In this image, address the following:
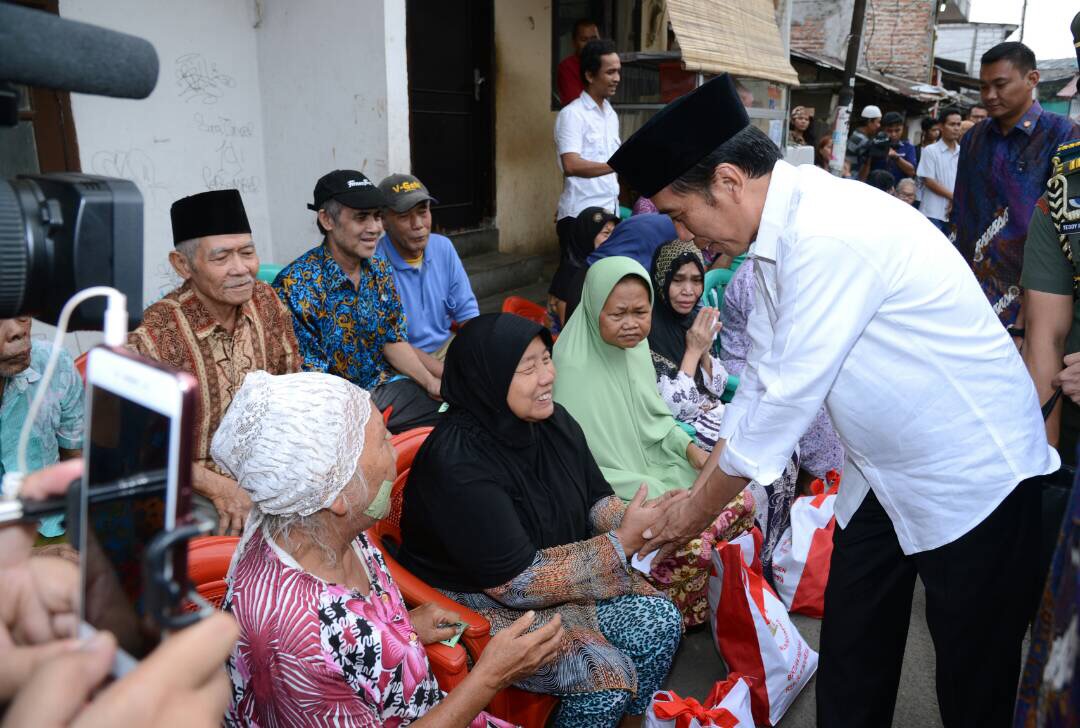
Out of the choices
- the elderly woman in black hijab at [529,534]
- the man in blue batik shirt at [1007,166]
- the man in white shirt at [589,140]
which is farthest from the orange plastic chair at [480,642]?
the man in white shirt at [589,140]

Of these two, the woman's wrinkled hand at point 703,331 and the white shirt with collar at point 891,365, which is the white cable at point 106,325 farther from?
the woman's wrinkled hand at point 703,331

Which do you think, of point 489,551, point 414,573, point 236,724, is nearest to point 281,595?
point 236,724

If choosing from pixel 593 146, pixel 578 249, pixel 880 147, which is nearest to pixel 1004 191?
pixel 578 249

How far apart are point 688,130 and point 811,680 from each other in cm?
209

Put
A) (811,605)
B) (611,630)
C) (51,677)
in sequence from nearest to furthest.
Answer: (51,677) < (611,630) < (811,605)

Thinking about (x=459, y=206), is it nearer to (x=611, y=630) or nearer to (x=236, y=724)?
(x=611, y=630)

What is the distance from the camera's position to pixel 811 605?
9.88ft

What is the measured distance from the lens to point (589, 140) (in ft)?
17.7

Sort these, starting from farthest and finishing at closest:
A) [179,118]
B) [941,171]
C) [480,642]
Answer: [941,171] → [179,118] → [480,642]

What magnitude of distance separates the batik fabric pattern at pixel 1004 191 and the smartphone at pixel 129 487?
4291 mm

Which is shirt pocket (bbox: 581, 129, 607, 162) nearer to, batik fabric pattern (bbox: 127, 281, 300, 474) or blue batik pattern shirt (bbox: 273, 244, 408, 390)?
blue batik pattern shirt (bbox: 273, 244, 408, 390)

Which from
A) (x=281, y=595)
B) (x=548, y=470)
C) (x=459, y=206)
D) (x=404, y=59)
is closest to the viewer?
(x=281, y=595)

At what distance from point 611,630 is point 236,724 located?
1103mm

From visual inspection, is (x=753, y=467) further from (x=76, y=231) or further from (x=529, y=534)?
(x=76, y=231)
